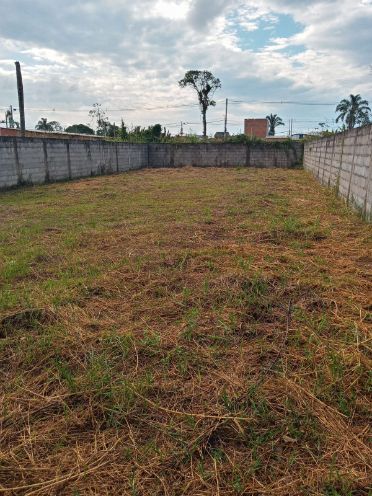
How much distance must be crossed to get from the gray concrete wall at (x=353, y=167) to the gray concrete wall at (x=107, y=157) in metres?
9.23

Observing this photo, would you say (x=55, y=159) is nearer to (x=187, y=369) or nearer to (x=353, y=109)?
(x=187, y=369)

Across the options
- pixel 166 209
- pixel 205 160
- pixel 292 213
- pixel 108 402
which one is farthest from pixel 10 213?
pixel 205 160

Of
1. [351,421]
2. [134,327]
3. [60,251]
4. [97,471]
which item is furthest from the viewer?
[60,251]

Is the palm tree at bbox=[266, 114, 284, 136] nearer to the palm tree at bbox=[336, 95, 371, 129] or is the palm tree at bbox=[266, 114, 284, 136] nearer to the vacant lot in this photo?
the palm tree at bbox=[336, 95, 371, 129]

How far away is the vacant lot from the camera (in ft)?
5.37

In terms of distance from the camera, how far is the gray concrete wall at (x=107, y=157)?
12.2 m

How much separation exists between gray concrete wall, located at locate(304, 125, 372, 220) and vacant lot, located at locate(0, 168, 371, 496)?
1501 millimetres

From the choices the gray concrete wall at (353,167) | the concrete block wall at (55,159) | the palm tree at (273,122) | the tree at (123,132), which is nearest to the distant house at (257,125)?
the palm tree at (273,122)

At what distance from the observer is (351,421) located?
1870 mm

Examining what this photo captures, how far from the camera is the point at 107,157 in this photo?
1864 cm

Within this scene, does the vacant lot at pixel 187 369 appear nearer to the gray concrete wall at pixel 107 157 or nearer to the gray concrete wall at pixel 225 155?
the gray concrete wall at pixel 107 157

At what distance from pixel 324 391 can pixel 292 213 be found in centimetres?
521

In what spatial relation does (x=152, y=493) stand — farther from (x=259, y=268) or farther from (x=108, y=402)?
(x=259, y=268)

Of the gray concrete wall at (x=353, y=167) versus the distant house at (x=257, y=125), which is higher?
the distant house at (x=257, y=125)
